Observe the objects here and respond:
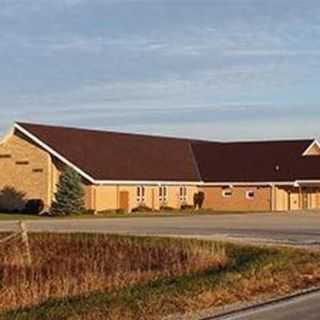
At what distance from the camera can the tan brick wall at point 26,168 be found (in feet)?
222

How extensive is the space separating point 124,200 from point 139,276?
48.8m

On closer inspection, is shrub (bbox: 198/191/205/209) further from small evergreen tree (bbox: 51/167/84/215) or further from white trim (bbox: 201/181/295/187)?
small evergreen tree (bbox: 51/167/84/215)

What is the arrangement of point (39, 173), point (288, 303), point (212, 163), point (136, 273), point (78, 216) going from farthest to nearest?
point (212, 163), point (39, 173), point (78, 216), point (136, 273), point (288, 303)

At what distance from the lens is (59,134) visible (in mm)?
70688

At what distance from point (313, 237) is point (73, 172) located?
30.5 m

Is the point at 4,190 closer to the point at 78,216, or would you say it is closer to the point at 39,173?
the point at 39,173

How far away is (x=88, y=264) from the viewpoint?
24766 mm

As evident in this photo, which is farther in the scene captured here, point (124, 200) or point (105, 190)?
point (124, 200)

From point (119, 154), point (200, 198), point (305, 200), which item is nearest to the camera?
point (119, 154)

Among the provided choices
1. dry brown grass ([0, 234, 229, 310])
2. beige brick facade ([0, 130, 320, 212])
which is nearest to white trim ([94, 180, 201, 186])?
beige brick facade ([0, 130, 320, 212])

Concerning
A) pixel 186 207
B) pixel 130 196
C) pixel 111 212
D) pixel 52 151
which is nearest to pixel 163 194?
pixel 186 207

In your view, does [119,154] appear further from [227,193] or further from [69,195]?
[227,193]

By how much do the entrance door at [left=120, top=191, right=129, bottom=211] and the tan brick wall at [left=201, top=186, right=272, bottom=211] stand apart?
32.4ft

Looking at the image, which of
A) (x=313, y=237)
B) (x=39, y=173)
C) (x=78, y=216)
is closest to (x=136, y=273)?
(x=313, y=237)
